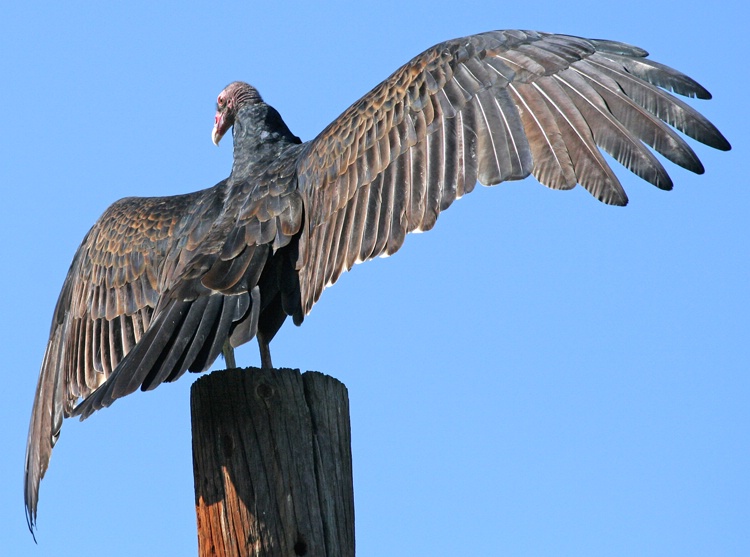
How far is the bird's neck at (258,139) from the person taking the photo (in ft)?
15.6

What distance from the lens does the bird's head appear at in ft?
18.8

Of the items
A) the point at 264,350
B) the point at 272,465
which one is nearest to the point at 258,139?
the point at 264,350

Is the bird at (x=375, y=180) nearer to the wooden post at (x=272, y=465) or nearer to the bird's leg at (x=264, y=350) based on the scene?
the bird's leg at (x=264, y=350)

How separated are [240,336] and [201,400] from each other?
0.63 m

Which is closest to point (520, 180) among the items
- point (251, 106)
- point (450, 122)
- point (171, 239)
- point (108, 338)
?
point (450, 122)

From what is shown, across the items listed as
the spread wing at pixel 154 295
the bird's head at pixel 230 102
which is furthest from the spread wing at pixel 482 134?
the bird's head at pixel 230 102

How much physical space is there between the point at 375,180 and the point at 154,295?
1206mm

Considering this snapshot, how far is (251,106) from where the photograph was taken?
5.36 metres

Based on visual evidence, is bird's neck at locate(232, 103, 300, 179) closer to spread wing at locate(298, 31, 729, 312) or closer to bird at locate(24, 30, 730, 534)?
bird at locate(24, 30, 730, 534)

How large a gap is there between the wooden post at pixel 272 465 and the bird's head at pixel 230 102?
2.79 m

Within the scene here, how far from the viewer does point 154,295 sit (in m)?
4.44

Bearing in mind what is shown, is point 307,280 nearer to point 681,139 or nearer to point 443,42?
point 443,42

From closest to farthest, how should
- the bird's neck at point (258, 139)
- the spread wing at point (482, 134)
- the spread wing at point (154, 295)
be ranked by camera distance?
the spread wing at point (482, 134)
the spread wing at point (154, 295)
the bird's neck at point (258, 139)

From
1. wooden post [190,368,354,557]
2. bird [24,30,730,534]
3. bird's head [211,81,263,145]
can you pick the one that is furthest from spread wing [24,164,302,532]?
bird's head [211,81,263,145]
